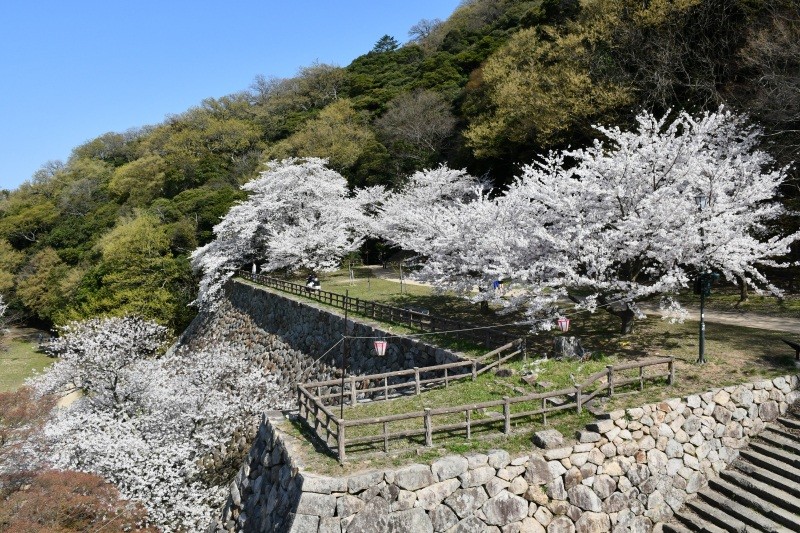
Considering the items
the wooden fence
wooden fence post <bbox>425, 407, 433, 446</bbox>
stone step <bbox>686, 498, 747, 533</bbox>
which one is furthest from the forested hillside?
wooden fence post <bbox>425, 407, 433, 446</bbox>

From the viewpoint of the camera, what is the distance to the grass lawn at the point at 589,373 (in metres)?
8.83

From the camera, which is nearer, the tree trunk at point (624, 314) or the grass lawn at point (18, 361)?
the tree trunk at point (624, 314)

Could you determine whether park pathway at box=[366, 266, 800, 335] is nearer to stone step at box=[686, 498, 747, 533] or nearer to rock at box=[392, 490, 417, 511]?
stone step at box=[686, 498, 747, 533]

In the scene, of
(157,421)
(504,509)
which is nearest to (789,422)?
(504,509)

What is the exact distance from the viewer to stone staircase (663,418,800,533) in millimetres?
8562

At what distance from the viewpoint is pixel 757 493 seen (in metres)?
9.16

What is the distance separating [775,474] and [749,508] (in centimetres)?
99

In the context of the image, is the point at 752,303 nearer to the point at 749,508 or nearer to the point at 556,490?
the point at 749,508

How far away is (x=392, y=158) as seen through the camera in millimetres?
Answer: 42156

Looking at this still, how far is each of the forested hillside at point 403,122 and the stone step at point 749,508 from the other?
11.6m

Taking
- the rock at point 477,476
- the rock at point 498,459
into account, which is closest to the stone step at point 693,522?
the rock at point 498,459

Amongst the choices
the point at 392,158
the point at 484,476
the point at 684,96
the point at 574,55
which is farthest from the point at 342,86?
the point at 484,476

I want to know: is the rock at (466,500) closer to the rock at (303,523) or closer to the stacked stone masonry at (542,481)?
the stacked stone masonry at (542,481)

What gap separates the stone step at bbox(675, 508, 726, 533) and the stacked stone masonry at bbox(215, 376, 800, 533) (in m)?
0.15
